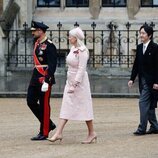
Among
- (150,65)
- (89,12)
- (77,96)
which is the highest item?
(89,12)

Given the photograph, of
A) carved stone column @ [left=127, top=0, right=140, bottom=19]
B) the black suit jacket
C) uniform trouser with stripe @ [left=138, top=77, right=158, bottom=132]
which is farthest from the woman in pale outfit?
carved stone column @ [left=127, top=0, right=140, bottom=19]

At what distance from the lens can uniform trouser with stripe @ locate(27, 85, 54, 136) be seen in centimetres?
1204

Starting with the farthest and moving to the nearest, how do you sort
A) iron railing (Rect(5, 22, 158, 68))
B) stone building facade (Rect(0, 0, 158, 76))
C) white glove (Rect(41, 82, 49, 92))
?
stone building facade (Rect(0, 0, 158, 76)), iron railing (Rect(5, 22, 158, 68)), white glove (Rect(41, 82, 49, 92))

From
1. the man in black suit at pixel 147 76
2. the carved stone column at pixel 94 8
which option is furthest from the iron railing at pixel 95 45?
the man in black suit at pixel 147 76

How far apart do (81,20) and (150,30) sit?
12.1 meters

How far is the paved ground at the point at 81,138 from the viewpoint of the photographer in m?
10.8

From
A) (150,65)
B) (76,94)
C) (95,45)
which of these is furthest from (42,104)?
(95,45)

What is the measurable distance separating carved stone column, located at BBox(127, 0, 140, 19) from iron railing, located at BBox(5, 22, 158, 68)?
0.65 m

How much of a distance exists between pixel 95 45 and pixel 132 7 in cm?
168

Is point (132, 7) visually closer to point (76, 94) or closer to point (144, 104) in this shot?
point (144, 104)

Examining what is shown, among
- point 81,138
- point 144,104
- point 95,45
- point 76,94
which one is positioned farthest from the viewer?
point 95,45

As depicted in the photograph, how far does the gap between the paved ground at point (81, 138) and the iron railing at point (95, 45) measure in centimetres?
663

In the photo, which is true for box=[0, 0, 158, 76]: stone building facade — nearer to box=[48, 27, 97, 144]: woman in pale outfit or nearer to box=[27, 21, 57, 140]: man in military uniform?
box=[27, 21, 57, 140]: man in military uniform

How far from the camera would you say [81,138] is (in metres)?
12.2
